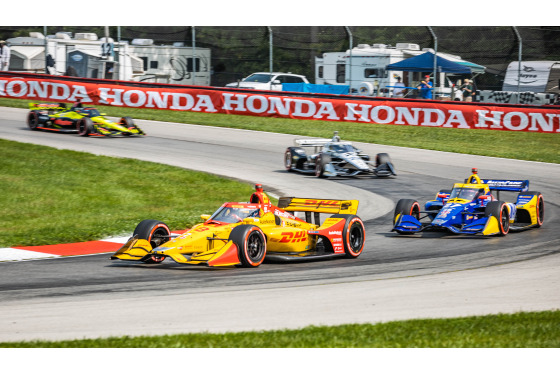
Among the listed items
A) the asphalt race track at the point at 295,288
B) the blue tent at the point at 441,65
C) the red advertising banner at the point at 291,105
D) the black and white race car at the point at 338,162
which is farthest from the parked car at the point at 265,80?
the asphalt race track at the point at 295,288

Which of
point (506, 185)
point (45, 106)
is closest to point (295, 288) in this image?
point (506, 185)

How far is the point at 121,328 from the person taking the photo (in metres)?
8.72

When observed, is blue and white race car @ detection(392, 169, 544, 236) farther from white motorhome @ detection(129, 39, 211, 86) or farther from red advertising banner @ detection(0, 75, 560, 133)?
white motorhome @ detection(129, 39, 211, 86)

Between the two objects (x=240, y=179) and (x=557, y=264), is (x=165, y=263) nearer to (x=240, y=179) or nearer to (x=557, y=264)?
(x=557, y=264)

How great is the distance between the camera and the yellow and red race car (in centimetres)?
1227

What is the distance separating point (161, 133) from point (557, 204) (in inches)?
664

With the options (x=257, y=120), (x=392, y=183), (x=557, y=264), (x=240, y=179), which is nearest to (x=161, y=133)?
(x=257, y=120)

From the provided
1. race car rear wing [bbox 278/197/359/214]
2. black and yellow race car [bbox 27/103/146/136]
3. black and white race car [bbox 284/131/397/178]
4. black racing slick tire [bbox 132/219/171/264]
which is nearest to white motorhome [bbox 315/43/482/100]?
black and yellow race car [bbox 27/103/146/136]

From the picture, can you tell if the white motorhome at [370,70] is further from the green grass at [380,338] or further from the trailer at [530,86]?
the green grass at [380,338]

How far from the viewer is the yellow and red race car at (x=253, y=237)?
12.3 m

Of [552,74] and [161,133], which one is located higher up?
[552,74]

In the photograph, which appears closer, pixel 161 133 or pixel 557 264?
pixel 557 264

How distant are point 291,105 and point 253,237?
22713mm

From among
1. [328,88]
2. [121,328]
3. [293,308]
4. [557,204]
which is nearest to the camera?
[121,328]
